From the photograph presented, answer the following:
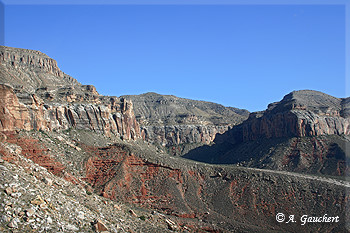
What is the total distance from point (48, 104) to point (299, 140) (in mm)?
72503

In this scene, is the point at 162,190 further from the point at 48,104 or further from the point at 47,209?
the point at 48,104

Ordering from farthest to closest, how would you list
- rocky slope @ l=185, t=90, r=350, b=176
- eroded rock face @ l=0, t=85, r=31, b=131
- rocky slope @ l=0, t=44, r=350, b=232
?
rocky slope @ l=185, t=90, r=350, b=176 < eroded rock face @ l=0, t=85, r=31, b=131 < rocky slope @ l=0, t=44, r=350, b=232

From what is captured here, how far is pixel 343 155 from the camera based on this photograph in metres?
96.2

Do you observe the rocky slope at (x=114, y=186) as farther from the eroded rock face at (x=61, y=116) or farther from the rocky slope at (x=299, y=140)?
the rocky slope at (x=299, y=140)

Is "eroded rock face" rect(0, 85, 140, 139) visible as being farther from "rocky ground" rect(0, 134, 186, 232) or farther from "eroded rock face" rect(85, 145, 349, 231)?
"eroded rock face" rect(85, 145, 349, 231)

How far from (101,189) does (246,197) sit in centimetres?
2441

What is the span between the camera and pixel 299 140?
109m

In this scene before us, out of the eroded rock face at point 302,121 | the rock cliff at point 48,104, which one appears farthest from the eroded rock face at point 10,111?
the eroded rock face at point 302,121

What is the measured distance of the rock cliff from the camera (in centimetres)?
5045

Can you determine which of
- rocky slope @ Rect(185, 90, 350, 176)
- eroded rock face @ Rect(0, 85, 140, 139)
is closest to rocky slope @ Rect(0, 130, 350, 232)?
eroded rock face @ Rect(0, 85, 140, 139)

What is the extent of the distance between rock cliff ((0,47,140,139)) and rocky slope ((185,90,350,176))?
4146 cm

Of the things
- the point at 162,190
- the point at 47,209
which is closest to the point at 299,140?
the point at 162,190

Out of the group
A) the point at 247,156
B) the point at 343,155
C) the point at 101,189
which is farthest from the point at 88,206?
the point at 247,156

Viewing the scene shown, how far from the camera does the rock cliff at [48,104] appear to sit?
50.5 m
